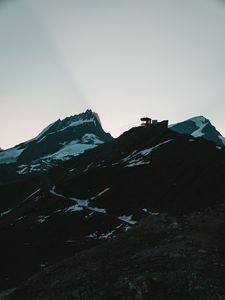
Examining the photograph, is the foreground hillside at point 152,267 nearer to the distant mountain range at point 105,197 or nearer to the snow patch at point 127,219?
the distant mountain range at point 105,197

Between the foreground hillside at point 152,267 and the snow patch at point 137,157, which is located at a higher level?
the snow patch at point 137,157

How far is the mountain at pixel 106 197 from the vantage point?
9357cm

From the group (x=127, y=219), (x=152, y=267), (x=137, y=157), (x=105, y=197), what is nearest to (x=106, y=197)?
(x=105, y=197)

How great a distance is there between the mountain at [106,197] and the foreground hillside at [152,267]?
126 feet

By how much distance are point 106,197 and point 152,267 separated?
337ft

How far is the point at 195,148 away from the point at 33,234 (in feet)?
206

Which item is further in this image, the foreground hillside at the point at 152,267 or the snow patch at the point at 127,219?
the snow patch at the point at 127,219

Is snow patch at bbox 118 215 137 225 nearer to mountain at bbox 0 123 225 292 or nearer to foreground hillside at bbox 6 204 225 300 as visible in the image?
mountain at bbox 0 123 225 292

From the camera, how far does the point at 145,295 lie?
2223cm

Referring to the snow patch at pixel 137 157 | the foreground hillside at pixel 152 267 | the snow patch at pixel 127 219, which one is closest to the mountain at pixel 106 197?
the snow patch at pixel 127 219

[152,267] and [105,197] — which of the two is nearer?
[152,267]

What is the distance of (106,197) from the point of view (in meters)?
127

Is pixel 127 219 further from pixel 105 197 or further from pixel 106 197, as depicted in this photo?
pixel 105 197

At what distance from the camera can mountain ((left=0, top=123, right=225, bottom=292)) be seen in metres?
93.6
